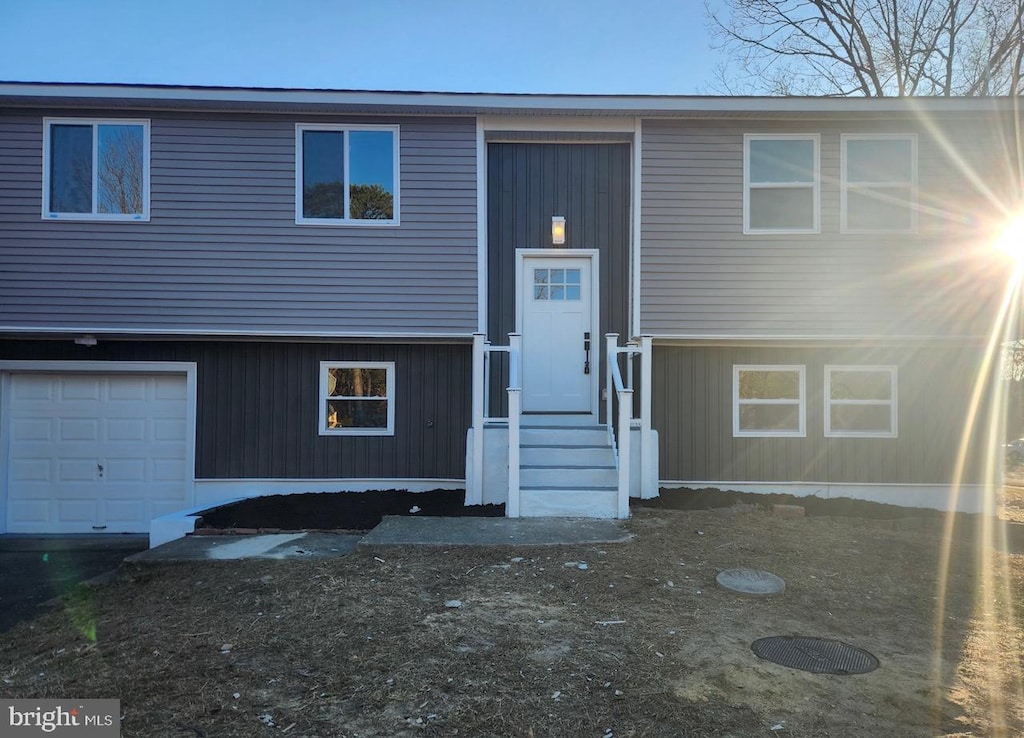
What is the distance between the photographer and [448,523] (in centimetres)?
685

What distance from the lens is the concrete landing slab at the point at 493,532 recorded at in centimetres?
606

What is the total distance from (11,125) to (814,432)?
10883 millimetres

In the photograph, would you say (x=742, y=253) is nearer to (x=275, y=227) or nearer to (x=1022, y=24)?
(x=275, y=227)

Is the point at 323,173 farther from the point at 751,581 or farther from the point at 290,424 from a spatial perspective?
the point at 751,581

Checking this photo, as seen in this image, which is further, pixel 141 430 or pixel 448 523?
pixel 141 430

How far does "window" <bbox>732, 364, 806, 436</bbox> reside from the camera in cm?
897

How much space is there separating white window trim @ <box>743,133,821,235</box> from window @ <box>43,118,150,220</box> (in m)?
7.47

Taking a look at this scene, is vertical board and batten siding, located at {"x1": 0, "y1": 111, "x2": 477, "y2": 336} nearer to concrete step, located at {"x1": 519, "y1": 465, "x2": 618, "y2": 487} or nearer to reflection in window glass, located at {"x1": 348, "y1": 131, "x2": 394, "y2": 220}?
reflection in window glass, located at {"x1": 348, "y1": 131, "x2": 394, "y2": 220}

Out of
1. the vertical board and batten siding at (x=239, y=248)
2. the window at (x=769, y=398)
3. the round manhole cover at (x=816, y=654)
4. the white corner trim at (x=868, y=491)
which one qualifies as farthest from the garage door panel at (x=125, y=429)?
the round manhole cover at (x=816, y=654)

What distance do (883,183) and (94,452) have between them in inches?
424

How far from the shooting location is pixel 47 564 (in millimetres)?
7047

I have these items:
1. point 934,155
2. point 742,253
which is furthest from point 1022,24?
point 742,253

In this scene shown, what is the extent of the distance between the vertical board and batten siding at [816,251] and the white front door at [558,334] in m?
0.94

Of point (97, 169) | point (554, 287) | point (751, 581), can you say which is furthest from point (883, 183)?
point (97, 169)
